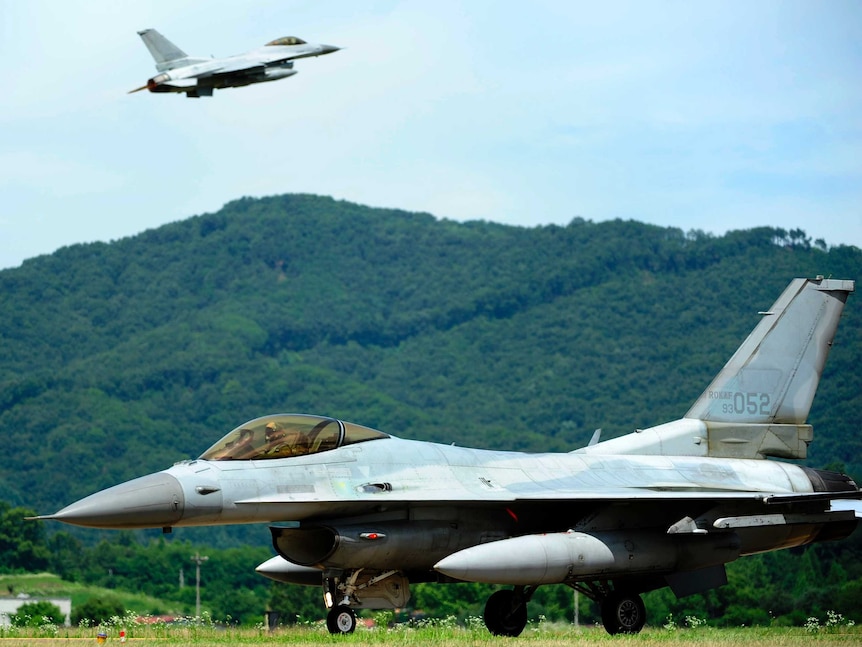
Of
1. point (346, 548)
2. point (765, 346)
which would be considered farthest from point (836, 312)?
point (346, 548)

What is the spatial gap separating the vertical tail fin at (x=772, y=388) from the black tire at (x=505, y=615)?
331cm

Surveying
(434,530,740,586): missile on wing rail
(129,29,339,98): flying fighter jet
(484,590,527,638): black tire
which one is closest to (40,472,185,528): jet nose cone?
(434,530,740,586): missile on wing rail

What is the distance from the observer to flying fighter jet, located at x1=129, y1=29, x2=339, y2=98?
100ft

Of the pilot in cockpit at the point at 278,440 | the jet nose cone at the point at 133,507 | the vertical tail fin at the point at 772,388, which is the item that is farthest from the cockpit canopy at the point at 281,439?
the vertical tail fin at the point at 772,388

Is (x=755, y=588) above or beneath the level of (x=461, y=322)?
beneath

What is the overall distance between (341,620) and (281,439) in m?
2.13

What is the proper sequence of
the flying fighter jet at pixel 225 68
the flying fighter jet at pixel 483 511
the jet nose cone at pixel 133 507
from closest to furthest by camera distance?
the jet nose cone at pixel 133 507 → the flying fighter jet at pixel 483 511 → the flying fighter jet at pixel 225 68

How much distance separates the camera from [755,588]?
44.5 metres

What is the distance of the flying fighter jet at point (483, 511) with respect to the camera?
1529 cm

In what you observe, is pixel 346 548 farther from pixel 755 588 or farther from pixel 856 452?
pixel 856 452

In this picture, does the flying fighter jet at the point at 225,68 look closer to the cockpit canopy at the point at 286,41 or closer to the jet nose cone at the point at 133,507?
the cockpit canopy at the point at 286,41

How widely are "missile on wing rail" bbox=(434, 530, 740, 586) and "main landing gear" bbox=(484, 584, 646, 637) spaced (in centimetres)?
63

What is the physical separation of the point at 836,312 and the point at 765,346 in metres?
1.20

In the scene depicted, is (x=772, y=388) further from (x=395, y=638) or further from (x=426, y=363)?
(x=426, y=363)
